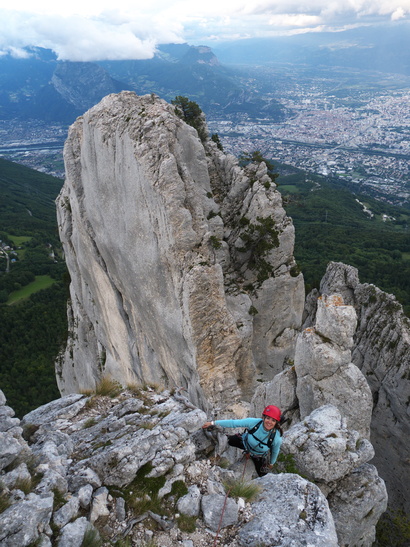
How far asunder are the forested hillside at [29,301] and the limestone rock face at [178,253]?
1945 centimetres

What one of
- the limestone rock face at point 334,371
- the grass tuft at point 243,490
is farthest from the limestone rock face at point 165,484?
the limestone rock face at point 334,371

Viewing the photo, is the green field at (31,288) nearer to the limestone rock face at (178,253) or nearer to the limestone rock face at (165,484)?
the limestone rock face at (178,253)

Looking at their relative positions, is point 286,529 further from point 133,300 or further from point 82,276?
point 82,276

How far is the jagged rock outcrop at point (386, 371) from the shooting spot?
21312 mm

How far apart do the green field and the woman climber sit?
269 feet

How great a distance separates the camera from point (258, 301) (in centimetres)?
2444

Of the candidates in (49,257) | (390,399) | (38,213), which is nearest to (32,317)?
(49,257)

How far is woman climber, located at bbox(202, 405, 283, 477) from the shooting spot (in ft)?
30.7

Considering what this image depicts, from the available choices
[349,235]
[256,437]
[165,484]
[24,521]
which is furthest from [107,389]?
[349,235]

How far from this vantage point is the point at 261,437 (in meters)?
9.64

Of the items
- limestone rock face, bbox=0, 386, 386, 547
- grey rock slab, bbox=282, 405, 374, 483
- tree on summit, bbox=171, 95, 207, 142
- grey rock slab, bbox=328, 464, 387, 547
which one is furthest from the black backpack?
tree on summit, bbox=171, 95, 207, 142

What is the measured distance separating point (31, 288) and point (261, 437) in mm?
89738

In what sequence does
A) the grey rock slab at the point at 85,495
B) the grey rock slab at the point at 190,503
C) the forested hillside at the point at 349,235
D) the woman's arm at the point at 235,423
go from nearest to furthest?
the grey rock slab at the point at 85,495
the grey rock slab at the point at 190,503
the woman's arm at the point at 235,423
the forested hillside at the point at 349,235

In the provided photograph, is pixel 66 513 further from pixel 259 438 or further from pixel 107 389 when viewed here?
pixel 107 389
